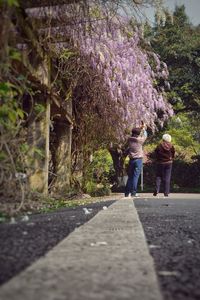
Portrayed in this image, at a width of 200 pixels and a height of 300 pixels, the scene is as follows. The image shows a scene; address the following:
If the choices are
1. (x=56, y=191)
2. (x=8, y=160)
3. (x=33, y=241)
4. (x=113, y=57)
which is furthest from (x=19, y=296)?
(x=113, y=57)

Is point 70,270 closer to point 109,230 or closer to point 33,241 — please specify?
point 33,241

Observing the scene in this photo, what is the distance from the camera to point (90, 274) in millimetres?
1954

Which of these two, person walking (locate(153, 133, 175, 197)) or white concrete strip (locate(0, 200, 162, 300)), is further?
person walking (locate(153, 133, 175, 197))

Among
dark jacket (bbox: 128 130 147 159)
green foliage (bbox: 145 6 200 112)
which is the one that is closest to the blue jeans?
dark jacket (bbox: 128 130 147 159)

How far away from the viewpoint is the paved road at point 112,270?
1620mm

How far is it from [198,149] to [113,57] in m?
29.8

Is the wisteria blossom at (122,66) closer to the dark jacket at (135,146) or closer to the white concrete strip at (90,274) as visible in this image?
the dark jacket at (135,146)

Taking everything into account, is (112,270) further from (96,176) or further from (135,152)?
(96,176)

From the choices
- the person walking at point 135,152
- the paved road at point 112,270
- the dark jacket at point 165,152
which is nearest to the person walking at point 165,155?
the dark jacket at point 165,152

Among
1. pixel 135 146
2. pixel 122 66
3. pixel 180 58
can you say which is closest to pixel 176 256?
pixel 135 146

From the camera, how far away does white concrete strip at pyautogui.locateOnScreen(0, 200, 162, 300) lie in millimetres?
1589

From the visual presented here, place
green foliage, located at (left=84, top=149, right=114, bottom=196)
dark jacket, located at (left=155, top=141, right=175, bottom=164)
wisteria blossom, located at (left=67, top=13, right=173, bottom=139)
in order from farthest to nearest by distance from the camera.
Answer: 1. green foliage, located at (left=84, top=149, right=114, bottom=196)
2. dark jacket, located at (left=155, top=141, right=175, bottom=164)
3. wisteria blossom, located at (left=67, top=13, right=173, bottom=139)

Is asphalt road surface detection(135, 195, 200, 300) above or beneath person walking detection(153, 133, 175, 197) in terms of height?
beneath

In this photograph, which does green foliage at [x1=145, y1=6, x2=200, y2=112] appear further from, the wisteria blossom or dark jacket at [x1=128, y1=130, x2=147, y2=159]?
dark jacket at [x1=128, y1=130, x2=147, y2=159]
